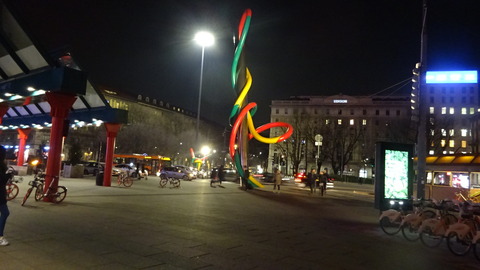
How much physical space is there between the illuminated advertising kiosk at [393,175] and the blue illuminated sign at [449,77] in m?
10.9

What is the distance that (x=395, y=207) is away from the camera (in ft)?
44.6

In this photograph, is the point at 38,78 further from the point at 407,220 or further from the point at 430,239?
the point at 430,239

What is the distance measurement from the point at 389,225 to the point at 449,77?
1803 centimetres

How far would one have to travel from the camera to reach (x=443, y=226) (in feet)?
33.2

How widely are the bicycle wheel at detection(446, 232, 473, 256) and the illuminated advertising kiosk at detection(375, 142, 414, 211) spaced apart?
4085 millimetres

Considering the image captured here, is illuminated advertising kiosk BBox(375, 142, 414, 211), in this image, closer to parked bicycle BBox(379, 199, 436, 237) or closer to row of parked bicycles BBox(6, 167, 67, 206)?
parked bicycle BBox(379, 199, 436, 237)

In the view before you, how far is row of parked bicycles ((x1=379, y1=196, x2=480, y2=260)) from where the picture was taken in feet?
30.8

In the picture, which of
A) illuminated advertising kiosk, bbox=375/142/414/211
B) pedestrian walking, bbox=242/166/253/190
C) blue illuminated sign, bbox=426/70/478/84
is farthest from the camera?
pedestrian walking, bbox=242/166/253/190

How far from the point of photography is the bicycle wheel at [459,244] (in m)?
9.34

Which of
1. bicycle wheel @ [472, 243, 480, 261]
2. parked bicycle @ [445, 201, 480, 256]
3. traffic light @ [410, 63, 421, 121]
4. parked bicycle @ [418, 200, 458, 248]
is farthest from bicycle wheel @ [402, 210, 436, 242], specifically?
traffic light @ [410, 63, 421, 121]

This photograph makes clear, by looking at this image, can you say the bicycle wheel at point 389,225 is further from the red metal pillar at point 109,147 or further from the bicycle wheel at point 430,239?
the red metal pillar at point 109,147

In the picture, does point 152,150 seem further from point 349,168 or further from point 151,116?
point 349,168

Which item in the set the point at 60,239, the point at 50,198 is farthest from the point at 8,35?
the point at 60,239

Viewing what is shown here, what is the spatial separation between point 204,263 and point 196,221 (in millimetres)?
4970
